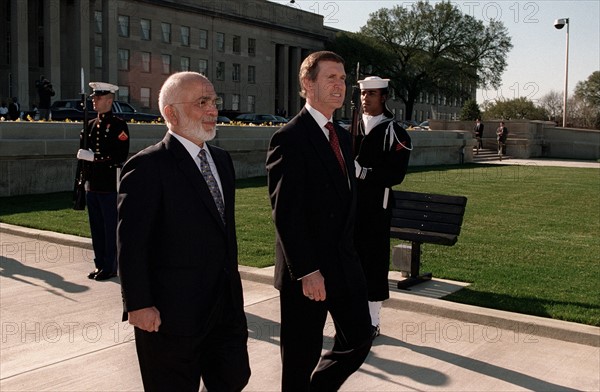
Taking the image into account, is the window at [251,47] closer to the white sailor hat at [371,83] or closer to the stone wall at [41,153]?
the stone wall at [41,153]

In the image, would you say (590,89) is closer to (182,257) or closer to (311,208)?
(311,208)

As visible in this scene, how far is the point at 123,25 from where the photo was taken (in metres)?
63.9

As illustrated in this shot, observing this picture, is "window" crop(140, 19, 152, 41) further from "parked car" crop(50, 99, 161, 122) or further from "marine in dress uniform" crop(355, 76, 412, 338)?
"marine in dress uniform" crop(355, 76, 412, 338)

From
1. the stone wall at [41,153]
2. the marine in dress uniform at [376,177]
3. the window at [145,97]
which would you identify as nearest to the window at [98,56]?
the window at [145,97]

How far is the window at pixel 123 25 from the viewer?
63719 mm

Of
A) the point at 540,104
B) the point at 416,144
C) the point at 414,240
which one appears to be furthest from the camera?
the point at 540,104

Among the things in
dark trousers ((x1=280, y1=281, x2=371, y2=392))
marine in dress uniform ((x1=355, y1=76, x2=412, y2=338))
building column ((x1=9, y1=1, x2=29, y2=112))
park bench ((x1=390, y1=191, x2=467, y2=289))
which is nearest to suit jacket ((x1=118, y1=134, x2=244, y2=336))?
dark trousers ((x1=280, y1=281, x2=371, y2=392))

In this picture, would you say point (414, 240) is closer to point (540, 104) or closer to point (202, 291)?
point (202, 291)

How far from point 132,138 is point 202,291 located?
14.7 metres

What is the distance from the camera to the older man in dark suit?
3.19 metres

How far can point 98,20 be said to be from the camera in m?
62.5

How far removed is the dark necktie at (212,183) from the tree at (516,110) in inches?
2385

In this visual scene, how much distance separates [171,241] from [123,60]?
63.5 metres

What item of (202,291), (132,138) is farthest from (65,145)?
(202,291)
